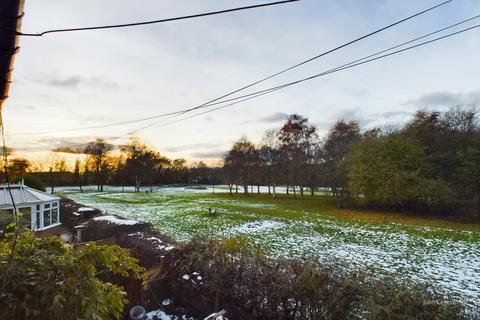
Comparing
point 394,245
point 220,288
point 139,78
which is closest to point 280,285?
point 220,288

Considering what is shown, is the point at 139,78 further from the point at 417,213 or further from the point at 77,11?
the point at 417,213

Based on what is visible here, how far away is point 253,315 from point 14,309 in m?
4.96

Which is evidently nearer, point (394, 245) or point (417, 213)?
point (394, 245)

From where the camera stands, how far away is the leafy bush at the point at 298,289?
4.12m

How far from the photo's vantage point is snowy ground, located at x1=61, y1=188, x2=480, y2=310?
400 inches

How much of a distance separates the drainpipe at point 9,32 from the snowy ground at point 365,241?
697cm

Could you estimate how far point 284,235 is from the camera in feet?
52.7

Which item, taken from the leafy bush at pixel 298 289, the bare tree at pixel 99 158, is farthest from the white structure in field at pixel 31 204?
the bare tree at pixel 99 158

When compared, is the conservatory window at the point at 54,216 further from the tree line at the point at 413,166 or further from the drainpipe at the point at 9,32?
the tree line at the point at 413,166

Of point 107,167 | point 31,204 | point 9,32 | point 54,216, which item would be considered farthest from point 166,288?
point 107,167

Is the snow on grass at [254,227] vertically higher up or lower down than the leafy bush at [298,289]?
lower down

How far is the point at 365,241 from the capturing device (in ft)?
48.4

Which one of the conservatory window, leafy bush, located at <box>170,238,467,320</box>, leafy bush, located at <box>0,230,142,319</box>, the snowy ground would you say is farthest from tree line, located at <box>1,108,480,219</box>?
leafy bush, located at <box>0,230,142,319</box>

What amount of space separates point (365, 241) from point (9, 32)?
1648cm
